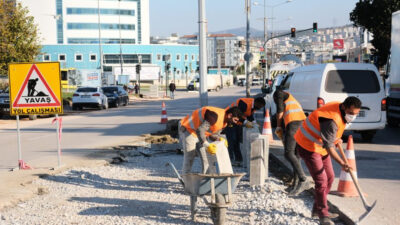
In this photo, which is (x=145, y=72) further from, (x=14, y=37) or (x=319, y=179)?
(x=319, y=179)

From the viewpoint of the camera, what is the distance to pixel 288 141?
8.62m

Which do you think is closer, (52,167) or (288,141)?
(288,141)

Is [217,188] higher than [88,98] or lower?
higher

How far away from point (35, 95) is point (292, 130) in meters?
5.83

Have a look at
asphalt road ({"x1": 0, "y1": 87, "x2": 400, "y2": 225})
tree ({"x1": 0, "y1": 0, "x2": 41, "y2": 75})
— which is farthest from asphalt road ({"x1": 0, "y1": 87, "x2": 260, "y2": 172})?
tree ({"x1": 0, "y1": 0, "x2": 41, "y2": 75})

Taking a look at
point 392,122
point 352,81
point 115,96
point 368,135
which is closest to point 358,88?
point 352,81

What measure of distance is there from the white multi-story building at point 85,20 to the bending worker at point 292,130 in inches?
3935

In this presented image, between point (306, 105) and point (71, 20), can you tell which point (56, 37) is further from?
point (306, 105)

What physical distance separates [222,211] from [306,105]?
9.83 m

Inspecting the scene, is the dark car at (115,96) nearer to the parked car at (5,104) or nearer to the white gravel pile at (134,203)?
the parked car at (5,104)

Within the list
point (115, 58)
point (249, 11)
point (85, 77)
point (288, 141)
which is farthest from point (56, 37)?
point (288, 141)

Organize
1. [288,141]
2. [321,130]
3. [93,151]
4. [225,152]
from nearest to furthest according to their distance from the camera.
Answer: [321,130]
[225,152]
[288,141]
[93,151]

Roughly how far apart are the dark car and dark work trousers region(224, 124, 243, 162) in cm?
2843

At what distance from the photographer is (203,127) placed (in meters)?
7.08
